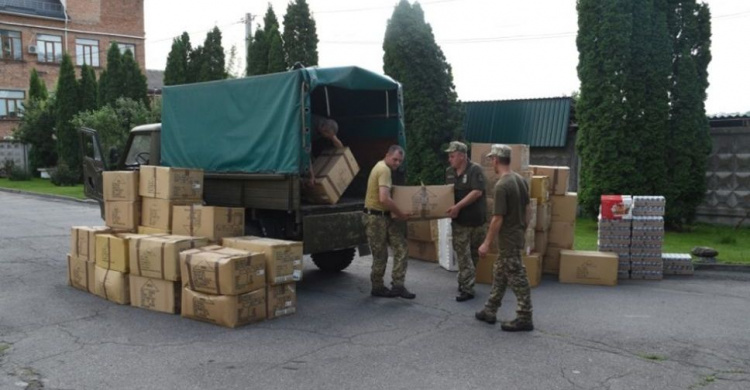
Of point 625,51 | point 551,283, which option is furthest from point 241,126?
point 625,51

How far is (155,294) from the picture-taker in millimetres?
6852

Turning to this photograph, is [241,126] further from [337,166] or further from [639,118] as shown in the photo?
[639,118]

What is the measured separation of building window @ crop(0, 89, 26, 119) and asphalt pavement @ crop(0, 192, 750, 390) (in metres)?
37.9

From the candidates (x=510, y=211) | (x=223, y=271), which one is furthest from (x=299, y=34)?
(x=510, y=211)

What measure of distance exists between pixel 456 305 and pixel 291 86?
3.18 m

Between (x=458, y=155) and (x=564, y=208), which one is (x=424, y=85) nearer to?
(x=564, y=208)

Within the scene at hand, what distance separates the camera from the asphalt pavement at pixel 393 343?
479 centimetres

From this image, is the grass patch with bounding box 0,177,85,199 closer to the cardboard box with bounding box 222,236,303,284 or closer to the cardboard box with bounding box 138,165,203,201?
the cardboard box with bounding box 138,165,203,201

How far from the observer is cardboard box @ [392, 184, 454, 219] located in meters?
7.20

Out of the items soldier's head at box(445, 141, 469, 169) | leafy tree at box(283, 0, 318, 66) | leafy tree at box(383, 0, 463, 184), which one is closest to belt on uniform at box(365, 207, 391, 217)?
soldier's head at box(445, 141, 469, 169)

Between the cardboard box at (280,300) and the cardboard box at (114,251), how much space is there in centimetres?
184

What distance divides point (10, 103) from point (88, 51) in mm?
6501

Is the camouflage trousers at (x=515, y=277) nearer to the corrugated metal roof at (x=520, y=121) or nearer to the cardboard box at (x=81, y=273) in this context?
the cardboard box at (x=81, y=273)

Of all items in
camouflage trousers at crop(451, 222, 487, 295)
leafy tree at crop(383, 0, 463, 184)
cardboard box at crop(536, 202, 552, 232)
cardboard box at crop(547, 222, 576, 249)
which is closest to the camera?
camouflage trousers at crop(451, 222, 487, 295)
